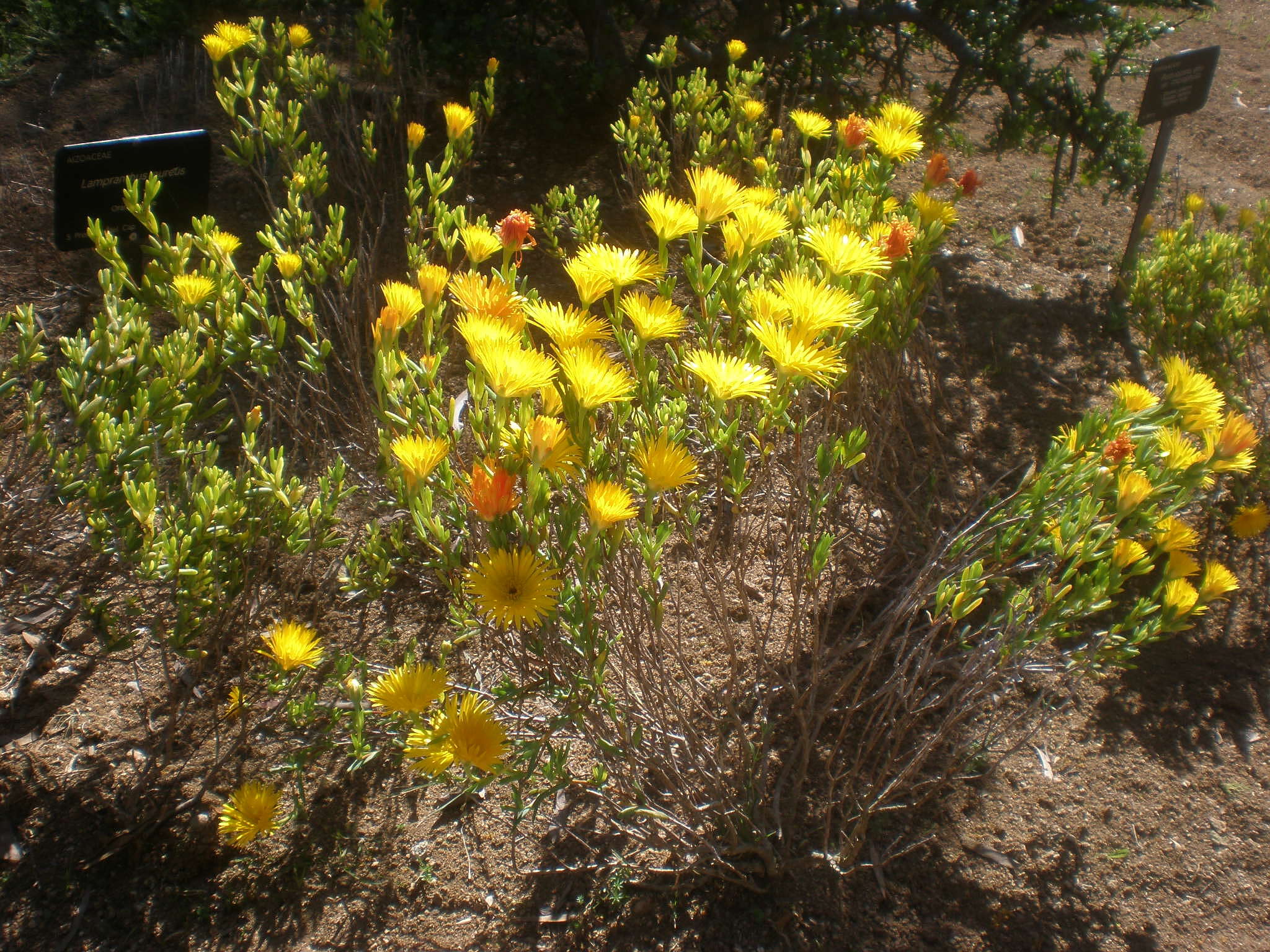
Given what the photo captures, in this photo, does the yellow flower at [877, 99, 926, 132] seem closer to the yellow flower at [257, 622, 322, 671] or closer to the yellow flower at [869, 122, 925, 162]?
the yellow flower at [869, 122, 925, 162]

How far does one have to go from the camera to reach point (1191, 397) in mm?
1478

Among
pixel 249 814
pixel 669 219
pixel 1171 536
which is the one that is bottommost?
pixel 249 814

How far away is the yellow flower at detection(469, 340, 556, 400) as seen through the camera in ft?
3.82

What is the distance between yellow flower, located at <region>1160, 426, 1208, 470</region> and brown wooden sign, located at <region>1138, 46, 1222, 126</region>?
2701mm

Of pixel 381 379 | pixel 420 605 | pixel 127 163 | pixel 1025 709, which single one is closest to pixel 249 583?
pixel 420 605

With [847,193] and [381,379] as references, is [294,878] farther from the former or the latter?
[847,193]

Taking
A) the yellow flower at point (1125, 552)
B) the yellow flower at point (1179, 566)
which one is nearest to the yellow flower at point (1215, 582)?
the yellow flower at point (1179, 566)

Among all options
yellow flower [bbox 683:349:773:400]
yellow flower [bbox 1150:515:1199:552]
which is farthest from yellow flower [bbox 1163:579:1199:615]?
yellow flower [bbox 683:349:773:400]

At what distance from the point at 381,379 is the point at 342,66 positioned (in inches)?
159

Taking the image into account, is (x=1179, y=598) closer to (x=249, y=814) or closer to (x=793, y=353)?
(x=793, y=353)

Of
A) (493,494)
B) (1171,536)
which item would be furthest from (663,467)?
(1171,536)

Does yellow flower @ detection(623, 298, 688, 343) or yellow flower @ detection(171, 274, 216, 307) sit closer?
yellow flower @ detection(623, 298, 688, 343)

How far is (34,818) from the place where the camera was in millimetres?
1879

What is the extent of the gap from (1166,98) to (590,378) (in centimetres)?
364
